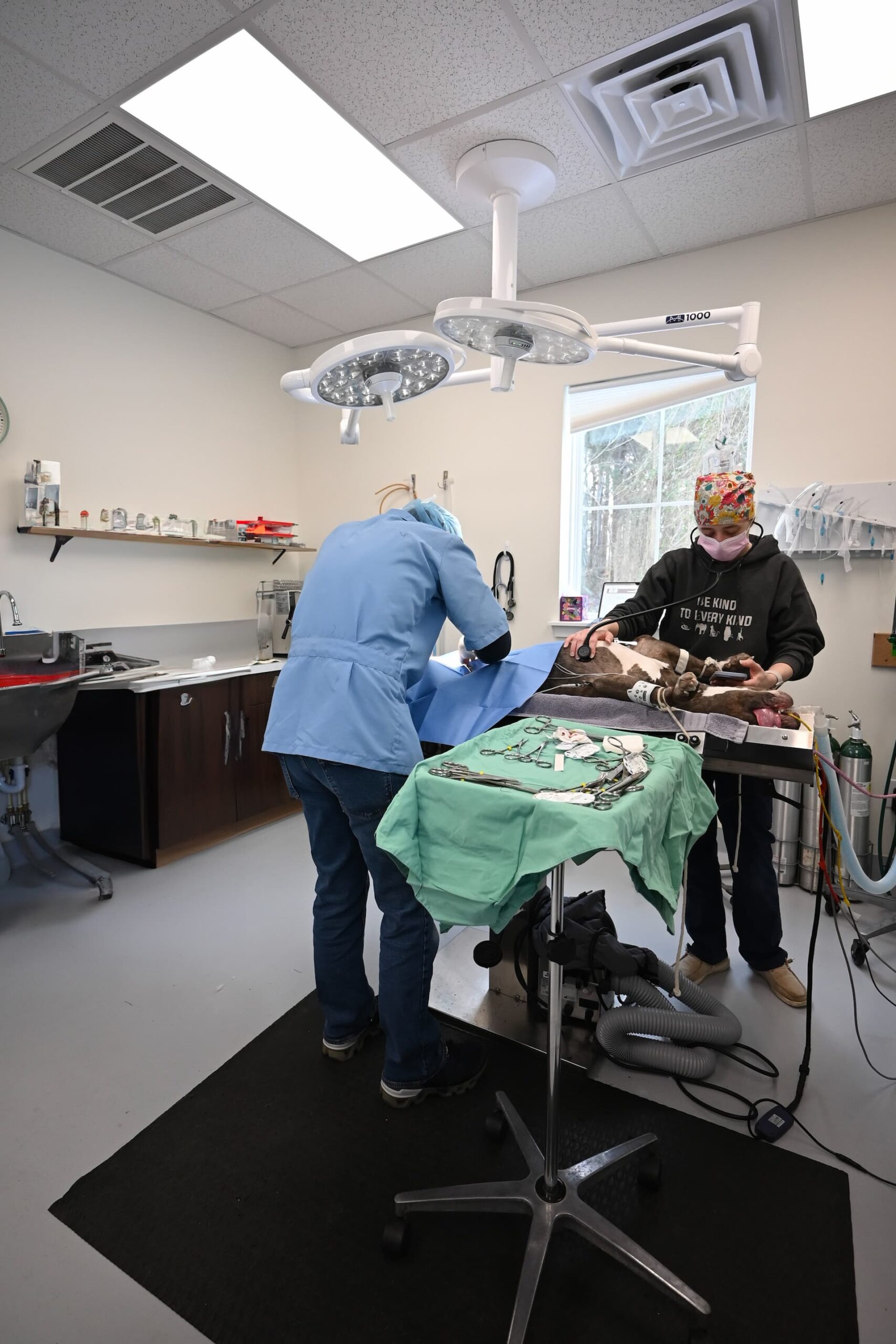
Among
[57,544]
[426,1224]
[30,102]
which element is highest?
[30,102]

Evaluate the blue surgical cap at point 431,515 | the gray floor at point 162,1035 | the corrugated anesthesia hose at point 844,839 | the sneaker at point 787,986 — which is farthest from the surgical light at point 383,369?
the sneaker at point 787,986

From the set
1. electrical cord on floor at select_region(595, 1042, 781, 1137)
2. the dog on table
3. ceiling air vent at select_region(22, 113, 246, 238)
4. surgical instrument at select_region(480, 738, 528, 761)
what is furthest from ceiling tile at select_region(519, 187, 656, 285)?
electrical cord on floor at select_region(595, 1042, 781, 1137)

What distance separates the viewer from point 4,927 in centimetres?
245

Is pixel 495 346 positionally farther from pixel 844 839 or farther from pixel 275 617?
pixel 275 617

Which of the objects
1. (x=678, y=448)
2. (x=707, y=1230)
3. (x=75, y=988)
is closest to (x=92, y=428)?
(x=75, y=988)

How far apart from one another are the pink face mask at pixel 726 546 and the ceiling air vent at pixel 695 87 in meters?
1.32

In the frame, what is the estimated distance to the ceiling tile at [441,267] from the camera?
3.01 m

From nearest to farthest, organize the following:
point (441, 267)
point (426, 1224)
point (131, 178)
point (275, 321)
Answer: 1. point (426, 1224)
2. point (131, 178)
3. point (441, 267)
4. point (275, 321)

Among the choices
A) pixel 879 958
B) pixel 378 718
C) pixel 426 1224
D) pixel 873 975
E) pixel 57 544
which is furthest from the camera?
pixel 57 544

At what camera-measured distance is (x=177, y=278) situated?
3316 millimetres

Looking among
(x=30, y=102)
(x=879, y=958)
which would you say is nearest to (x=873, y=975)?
(x=879, y=958)

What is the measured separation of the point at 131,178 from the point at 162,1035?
113 inches

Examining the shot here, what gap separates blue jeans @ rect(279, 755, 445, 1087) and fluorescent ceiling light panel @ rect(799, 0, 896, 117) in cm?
228

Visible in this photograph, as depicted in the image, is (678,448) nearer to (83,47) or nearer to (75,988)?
(83,47)
